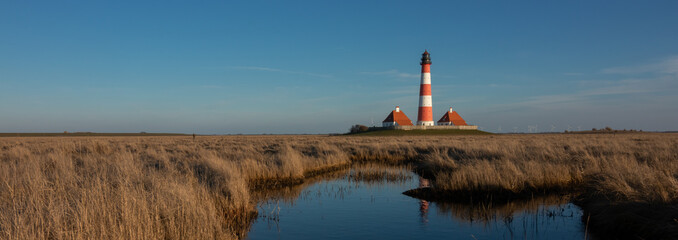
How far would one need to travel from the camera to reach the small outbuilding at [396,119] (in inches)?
2638

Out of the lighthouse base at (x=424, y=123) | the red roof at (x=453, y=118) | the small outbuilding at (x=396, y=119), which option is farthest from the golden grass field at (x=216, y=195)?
the red roof at (x=453, y=118)

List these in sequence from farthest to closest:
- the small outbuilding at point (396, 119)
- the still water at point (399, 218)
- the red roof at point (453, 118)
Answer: the red roof at point (453, 118)
the small outbuilding at point (396, 119)
the still water at point (399, 218)

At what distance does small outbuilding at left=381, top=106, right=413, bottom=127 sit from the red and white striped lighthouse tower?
7.11 m

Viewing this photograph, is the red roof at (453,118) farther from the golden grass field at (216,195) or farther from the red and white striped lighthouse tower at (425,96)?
the golden grass field at (216,195)

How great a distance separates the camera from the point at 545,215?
821 centimetres

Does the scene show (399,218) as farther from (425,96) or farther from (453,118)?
(453,118)

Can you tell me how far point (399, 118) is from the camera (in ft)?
224

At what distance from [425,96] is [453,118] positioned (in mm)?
14327

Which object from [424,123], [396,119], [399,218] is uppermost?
[396,119]

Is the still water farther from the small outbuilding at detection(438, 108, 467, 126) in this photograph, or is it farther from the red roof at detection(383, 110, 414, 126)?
the small outbuilding at detection(438, 108, 467, 126)

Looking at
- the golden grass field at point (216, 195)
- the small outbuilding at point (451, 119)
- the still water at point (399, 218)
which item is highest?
the small outbuilding at point (451, 119)

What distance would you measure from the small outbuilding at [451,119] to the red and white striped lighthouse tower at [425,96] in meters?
9.85

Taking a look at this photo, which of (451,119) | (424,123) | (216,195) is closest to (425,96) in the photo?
(424,123)

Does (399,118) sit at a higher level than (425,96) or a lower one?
lower
